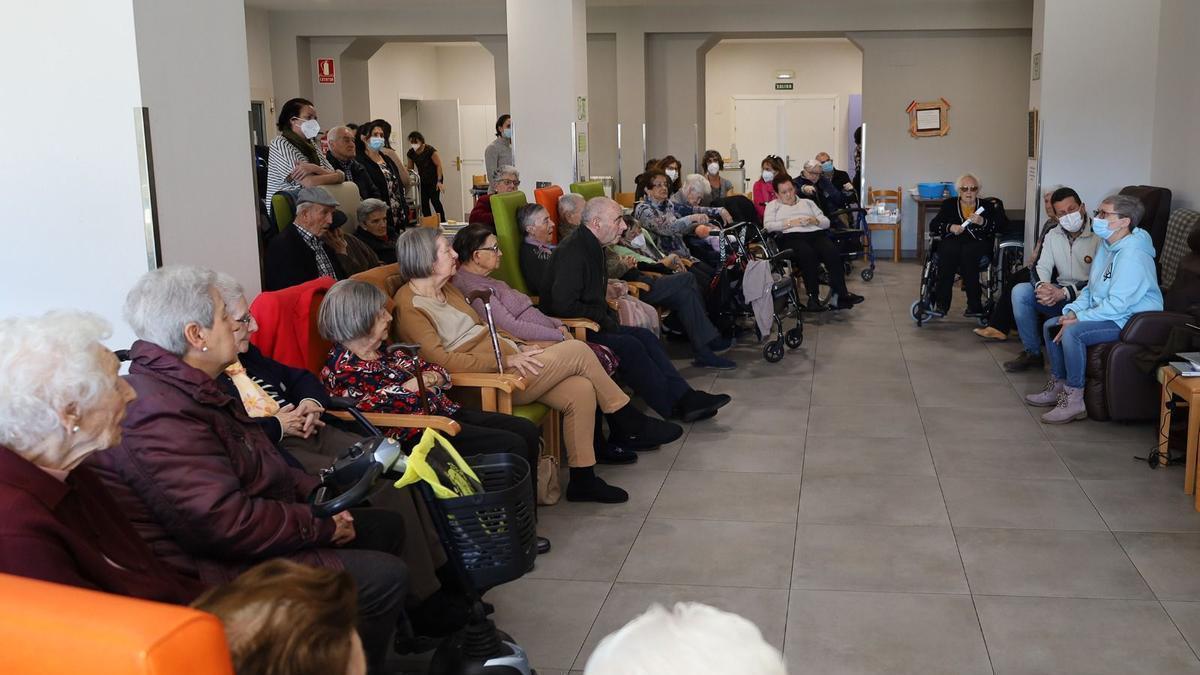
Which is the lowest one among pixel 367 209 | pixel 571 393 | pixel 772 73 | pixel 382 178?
pixel 571 393

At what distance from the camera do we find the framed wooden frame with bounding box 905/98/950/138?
13.6 m

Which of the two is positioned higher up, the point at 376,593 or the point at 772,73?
the point at 772,73

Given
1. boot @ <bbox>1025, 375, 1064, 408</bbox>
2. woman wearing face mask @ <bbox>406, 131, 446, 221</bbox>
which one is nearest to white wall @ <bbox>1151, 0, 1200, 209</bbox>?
boot @ <bbox>1025, 375, 1064, 408</bbox>

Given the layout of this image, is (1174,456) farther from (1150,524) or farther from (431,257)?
(431,257)

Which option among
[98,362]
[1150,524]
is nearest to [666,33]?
[1150,524]

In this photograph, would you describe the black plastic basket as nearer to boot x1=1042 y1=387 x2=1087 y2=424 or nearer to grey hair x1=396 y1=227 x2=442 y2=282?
grey hair x1=396 y1=227 x2=442 y2=282

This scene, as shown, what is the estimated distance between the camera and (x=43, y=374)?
2.10 m

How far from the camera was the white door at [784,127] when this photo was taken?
18.5 metres

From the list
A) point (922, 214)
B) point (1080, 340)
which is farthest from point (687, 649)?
point (922, 214)

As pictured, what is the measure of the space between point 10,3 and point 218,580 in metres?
2.00

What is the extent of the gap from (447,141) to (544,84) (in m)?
9.64

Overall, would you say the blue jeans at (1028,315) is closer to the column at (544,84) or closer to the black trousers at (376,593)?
the column at (544,84)

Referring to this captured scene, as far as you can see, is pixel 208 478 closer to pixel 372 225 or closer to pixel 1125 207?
pixel 372 225

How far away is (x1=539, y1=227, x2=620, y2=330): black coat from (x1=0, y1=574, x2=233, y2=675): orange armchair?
4.30 metres
